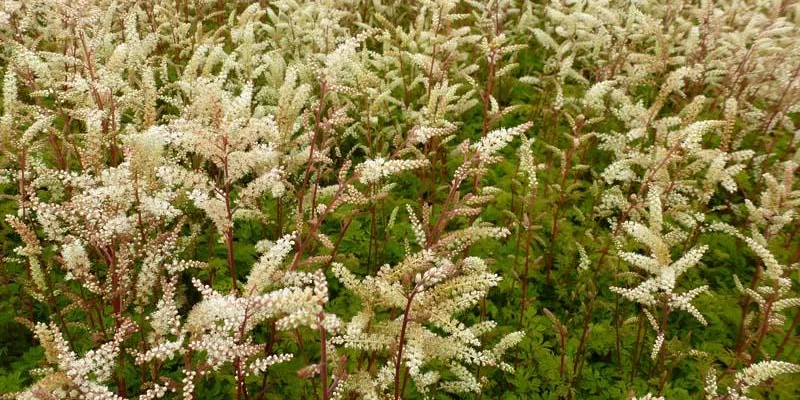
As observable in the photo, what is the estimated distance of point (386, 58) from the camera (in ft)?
21.8

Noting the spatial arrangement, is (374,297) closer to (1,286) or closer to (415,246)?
(415,246)

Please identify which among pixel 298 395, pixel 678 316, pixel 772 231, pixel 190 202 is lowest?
pixel 678 316

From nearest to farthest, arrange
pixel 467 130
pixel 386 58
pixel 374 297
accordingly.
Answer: pixel 374 297, pixel 386 58, pixel 467 130

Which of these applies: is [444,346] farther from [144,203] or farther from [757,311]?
[757,311]

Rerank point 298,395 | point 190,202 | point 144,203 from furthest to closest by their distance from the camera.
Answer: point 190,202 → point 298,395 → point 144,203

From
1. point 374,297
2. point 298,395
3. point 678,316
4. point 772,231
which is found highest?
point 374,297

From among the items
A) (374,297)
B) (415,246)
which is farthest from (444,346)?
(415,246)

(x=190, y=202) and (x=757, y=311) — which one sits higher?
(x=190, y=202)

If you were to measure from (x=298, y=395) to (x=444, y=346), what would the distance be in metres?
1.42

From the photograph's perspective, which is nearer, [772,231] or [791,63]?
[772,231]

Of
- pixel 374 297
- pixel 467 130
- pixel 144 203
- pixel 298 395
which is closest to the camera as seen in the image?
pixel 374 297

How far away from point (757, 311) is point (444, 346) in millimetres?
3787

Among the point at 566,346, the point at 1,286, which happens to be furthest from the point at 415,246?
the point at 1,286

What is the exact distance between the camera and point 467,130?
736cm
